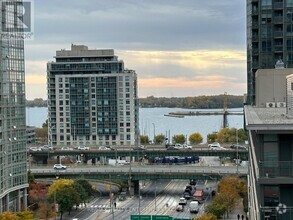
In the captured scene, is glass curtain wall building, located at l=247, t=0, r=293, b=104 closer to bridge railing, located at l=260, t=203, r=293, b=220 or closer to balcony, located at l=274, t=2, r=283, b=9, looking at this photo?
balcony, located at l=274, t=2, r=283, b=9

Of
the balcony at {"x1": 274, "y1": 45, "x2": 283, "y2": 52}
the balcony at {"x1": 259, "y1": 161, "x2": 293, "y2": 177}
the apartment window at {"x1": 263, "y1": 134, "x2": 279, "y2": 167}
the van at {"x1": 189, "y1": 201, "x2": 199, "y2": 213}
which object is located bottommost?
the van at {"x1": 189, "y1": 201, "x2": 199, "y2": 213}

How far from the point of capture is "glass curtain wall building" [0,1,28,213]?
2008 inches

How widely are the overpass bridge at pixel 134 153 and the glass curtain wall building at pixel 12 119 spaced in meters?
42.2

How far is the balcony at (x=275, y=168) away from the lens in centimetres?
1187

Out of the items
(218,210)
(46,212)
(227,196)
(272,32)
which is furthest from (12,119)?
(272,32)

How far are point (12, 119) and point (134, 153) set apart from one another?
44597 millimetres

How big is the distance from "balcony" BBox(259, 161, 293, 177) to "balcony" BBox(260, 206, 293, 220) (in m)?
0.63

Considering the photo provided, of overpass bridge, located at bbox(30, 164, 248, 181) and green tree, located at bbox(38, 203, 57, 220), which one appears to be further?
overpass bridge, located at bbox(30, 164, 248, 181)

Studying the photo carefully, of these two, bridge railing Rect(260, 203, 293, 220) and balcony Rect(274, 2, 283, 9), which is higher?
balcony Rect(274, 2, 283, 9)

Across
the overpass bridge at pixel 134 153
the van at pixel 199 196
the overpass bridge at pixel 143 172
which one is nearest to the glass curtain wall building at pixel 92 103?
the overpass bridge at pixel 134 153

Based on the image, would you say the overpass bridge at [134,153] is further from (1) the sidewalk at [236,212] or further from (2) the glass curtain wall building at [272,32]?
(2) the glass curtain wall building at [272,32]

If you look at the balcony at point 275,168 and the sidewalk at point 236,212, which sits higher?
the balcony at point 275,168

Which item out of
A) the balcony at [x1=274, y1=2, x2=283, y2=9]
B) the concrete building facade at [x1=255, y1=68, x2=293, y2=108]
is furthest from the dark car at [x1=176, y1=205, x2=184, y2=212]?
the concrete building facade at [x1=255, y1=68, x2=293, y2=108]

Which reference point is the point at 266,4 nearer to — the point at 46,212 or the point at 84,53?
the point at 46,212
